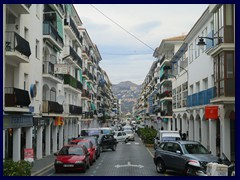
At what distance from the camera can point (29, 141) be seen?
2781cm

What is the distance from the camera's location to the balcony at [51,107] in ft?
103

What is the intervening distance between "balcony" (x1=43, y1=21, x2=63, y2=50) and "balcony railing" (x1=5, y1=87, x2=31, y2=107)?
865 cm

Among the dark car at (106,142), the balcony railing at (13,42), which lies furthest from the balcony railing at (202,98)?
the balcony railing at (13,42)

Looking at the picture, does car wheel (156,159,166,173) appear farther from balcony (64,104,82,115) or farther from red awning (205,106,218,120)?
balcony (64,104,82,115)

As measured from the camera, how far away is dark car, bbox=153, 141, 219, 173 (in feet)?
59.1

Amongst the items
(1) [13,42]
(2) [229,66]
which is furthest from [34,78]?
(2) [229,66]

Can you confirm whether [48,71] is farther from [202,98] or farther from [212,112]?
[212,112]

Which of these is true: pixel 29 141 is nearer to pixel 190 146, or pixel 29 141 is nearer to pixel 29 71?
pixel 29 71

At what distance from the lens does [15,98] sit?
2175cm

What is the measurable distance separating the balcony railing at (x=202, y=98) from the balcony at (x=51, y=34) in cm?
1218

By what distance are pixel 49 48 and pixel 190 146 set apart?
57.5ft

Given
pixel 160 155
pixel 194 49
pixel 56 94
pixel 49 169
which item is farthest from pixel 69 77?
pixel 160 155

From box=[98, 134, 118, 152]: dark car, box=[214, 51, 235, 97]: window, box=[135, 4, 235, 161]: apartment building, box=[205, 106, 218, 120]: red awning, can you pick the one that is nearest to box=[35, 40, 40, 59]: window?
box=[98, 134, 118, 152]: dark car

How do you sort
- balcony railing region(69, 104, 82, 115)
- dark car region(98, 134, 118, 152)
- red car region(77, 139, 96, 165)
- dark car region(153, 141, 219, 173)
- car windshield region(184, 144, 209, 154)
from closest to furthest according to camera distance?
dark car region(153, 141, 219, 173)
car windshield region(184, 144, 209, 154)
red car region(77, 139, 96, 165)
dark car region(98, 134, 118, 152)
balcony railing region(69, 104, 82, 115)
